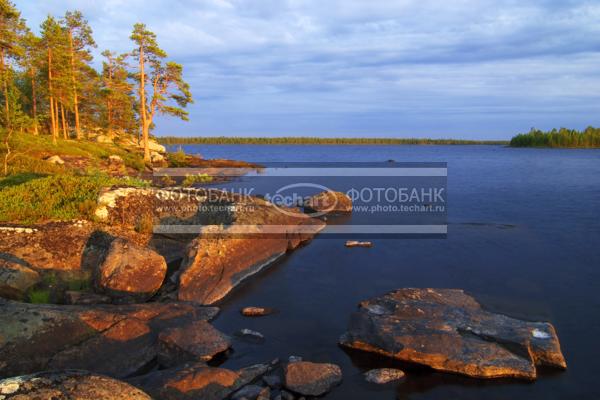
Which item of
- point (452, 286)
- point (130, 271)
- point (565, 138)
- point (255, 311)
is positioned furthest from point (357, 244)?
point (565, 138)

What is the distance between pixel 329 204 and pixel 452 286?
47.2 feet

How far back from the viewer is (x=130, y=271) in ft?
40.7

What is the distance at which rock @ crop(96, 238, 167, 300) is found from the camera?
39.9 feet

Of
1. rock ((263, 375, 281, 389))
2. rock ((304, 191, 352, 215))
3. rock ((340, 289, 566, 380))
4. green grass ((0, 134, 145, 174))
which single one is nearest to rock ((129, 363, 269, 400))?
rock ((263, 375, 281, 389))

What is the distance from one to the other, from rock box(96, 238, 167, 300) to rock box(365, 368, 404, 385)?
7.15 meters

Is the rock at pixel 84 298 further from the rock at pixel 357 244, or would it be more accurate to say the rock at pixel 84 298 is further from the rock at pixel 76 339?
the rock at pixel 357 244

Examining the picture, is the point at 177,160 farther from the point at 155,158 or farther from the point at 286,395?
the point at 286,395

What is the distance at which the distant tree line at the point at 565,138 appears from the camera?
107750mm

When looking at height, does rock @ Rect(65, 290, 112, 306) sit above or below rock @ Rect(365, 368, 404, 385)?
above

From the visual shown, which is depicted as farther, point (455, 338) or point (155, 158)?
point (155, 158)

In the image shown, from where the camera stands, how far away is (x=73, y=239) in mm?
14516

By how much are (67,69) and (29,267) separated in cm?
4658

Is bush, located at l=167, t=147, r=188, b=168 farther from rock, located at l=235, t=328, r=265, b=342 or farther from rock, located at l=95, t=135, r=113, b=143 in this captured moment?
rock, located at l=235, t=328, r=265, b=342

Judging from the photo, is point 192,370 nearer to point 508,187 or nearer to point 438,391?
point 438,391
